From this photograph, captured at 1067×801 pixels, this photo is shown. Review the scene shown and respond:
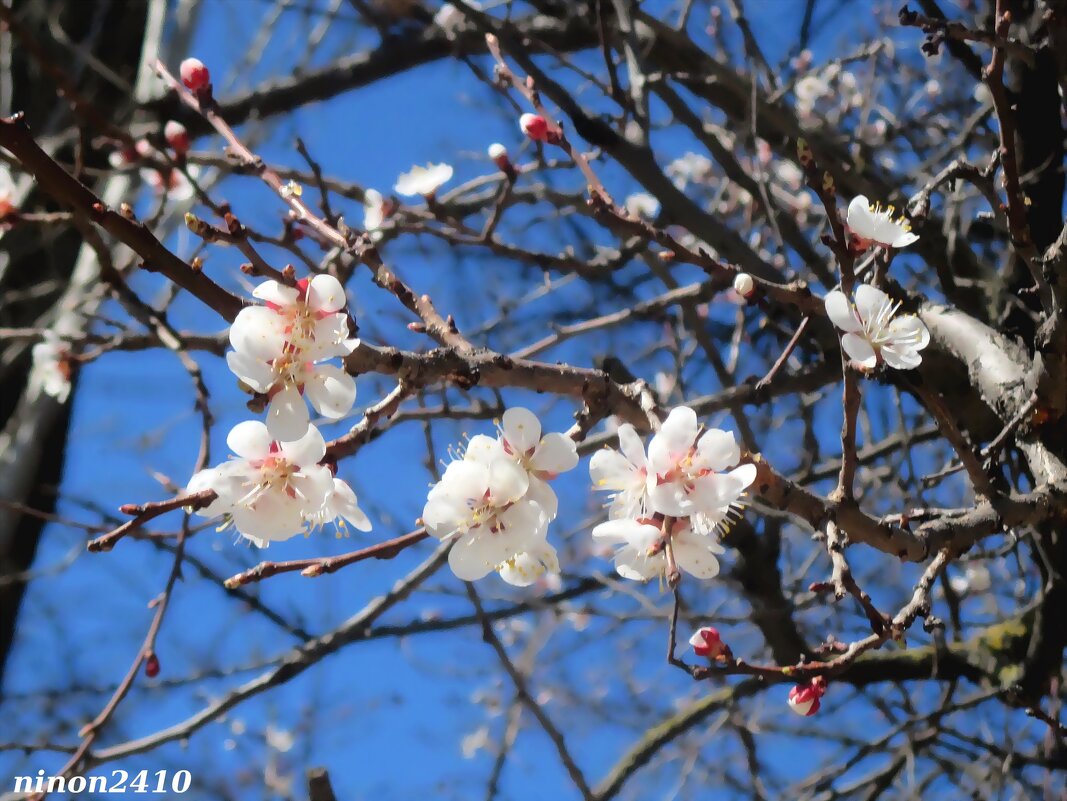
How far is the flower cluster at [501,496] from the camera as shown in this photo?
92 centimetres

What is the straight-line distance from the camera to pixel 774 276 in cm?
182

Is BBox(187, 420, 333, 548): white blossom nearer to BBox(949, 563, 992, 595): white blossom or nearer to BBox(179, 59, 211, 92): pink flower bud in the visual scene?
BBox(179, 59, 211, 92): pink flower bud

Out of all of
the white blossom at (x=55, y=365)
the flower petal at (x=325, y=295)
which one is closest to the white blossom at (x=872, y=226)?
the flower petal at (x=325, y=295)

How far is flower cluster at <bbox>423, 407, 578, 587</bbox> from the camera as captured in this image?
0.92 metres

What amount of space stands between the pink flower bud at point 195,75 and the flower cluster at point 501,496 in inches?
30.5

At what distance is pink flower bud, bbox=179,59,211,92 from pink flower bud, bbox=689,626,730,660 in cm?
107

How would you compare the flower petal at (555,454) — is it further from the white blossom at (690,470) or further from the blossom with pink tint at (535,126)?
the blossom with pink tint at (535,126)

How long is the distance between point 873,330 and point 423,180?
1.27 meters

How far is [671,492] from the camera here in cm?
88

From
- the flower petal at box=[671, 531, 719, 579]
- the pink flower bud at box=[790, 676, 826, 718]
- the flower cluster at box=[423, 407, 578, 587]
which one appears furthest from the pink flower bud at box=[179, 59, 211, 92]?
the pink flower bud at box=[790, 676, 826, 718]

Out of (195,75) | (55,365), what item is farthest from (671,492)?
(55,365)

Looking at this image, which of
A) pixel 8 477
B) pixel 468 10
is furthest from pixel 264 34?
pixel 468 10

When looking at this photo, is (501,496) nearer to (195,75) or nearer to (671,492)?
(671,492)

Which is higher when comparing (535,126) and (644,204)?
(644,204)
